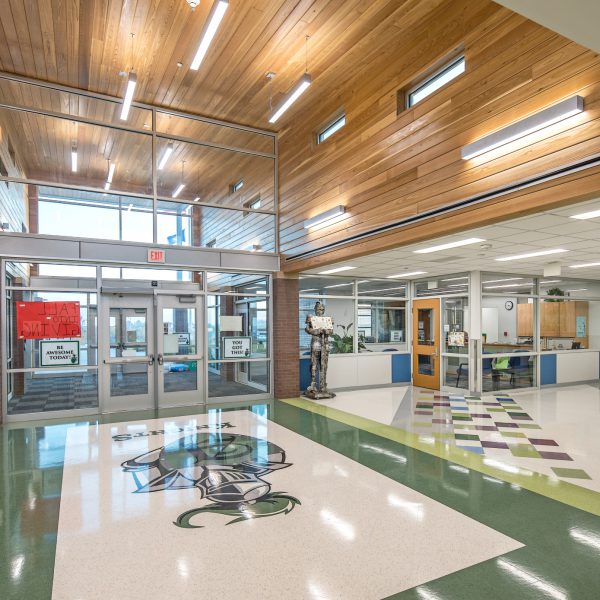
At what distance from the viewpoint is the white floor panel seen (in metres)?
2.50

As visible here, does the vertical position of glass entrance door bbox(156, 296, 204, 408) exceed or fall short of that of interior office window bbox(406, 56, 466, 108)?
it falls short

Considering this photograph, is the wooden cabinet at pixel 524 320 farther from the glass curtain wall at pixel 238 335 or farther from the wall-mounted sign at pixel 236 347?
the wall-mounted sign at pixel 236 347

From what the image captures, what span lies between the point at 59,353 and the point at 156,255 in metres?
2.19

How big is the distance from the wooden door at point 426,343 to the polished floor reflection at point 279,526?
4545mm

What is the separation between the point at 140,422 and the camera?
21.3 feet

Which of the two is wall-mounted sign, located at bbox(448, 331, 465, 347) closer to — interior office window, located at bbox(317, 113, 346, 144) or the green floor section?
the green floor section

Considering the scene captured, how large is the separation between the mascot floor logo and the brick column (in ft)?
9.40

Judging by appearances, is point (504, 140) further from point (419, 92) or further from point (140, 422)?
point (140, 422)

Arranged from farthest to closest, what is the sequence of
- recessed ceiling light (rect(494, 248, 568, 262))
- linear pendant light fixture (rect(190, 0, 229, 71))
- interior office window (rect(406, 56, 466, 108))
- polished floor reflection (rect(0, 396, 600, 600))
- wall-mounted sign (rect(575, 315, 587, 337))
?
1. wall-mounted sign (rect(575, 315, 587, 337))
2. recessed ceiling light (rect(494, 248, 568, 262))
3. interior office window (rect(406, 56, 466, 108))
4. linear pendant light fixture (rect(190, 0, 229, 71))
5. polished floor reflection (rect(0, 396, 600, 600))

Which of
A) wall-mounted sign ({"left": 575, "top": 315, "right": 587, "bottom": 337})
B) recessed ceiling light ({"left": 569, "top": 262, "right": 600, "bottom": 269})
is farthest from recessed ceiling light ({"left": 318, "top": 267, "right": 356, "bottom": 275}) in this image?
wall-mounted sign ({"left": 575, "top": 315, "right": 587, "bottom": 337})

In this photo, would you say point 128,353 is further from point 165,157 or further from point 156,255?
point 165,157

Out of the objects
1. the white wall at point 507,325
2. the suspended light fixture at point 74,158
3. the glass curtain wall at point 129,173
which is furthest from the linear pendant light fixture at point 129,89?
the white wall at point 507,325

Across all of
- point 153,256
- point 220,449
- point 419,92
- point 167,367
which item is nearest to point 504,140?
point 419,92

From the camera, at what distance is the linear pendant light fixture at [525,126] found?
3493 millimetres
